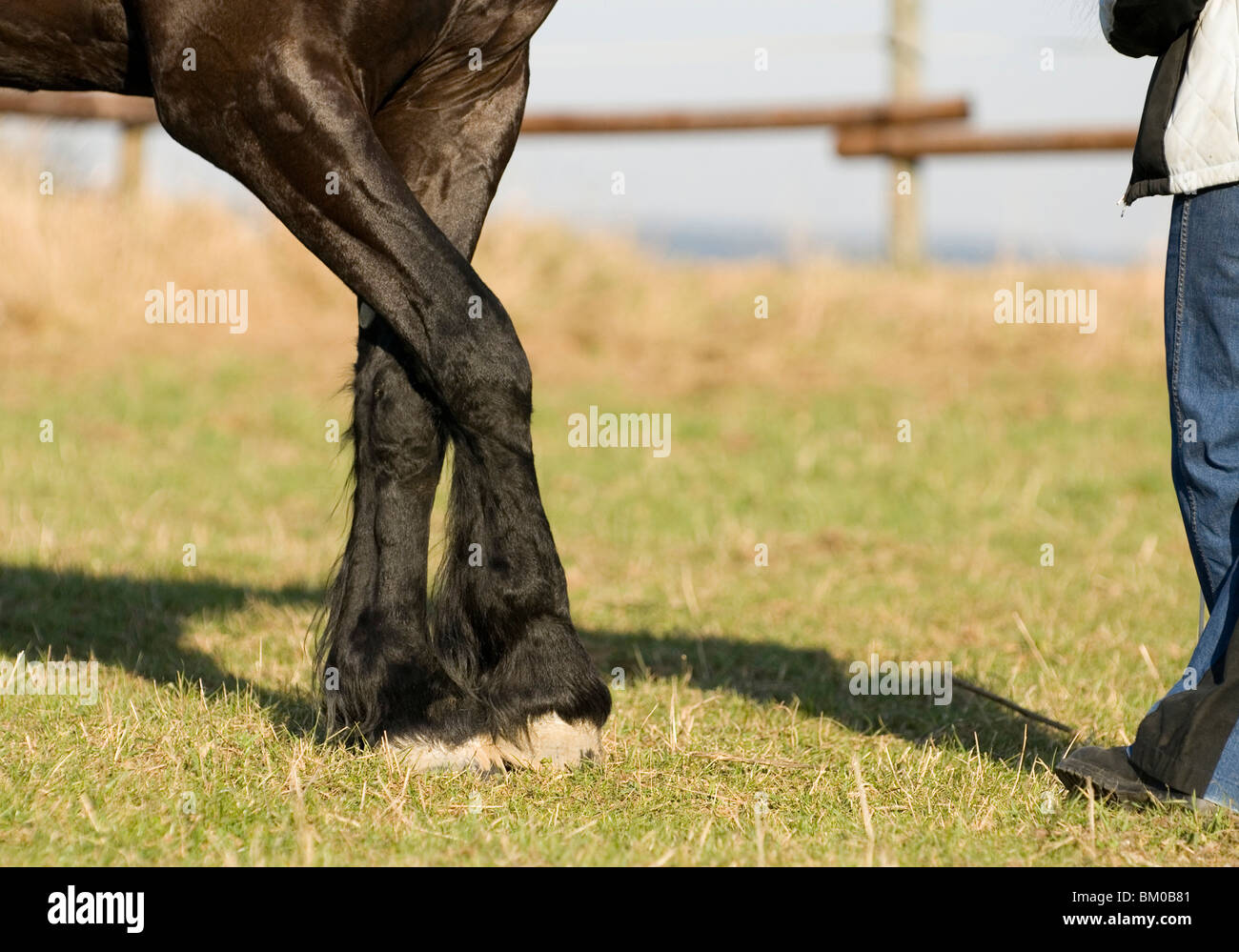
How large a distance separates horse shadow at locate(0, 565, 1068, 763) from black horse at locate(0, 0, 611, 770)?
13.8 inches

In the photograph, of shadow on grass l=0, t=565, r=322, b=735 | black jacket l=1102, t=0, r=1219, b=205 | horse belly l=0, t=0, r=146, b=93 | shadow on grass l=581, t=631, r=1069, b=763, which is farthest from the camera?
shadow on grass l=0, t=565, r=322, b=735

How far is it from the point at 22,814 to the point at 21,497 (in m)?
4.17

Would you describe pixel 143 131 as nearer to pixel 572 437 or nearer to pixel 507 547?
pixel 572 437

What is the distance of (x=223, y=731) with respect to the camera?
3363 millimetres

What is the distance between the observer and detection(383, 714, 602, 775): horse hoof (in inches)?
123

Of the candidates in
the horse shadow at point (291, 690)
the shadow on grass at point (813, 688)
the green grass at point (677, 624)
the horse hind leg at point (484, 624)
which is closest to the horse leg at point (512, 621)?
the horse hind leg at point (484, 624)

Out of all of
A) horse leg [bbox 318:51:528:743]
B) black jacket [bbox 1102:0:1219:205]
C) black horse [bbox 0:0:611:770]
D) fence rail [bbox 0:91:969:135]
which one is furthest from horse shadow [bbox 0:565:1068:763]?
fence rail [bbox 0:91:969:135]

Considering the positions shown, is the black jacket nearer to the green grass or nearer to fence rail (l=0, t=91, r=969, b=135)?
the green grass

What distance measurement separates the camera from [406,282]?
2.95 meters

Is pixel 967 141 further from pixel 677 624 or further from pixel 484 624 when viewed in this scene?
pixel 484 624

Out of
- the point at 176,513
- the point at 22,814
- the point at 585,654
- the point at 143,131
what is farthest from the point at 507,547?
the point at 143,131

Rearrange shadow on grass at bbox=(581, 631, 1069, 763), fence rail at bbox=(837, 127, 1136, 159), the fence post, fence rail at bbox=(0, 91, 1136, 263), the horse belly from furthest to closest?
the fence post
fence rail at bbox=(0, 91, 1136, 263)
fence rail at bbox=(837, 127, 1136, 159)
shadow on grass at bbox=(581, 631, 1069, 763)
the horse belly

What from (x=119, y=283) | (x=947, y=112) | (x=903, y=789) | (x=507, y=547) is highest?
(x=947, y=112)

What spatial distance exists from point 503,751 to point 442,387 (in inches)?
30.8
